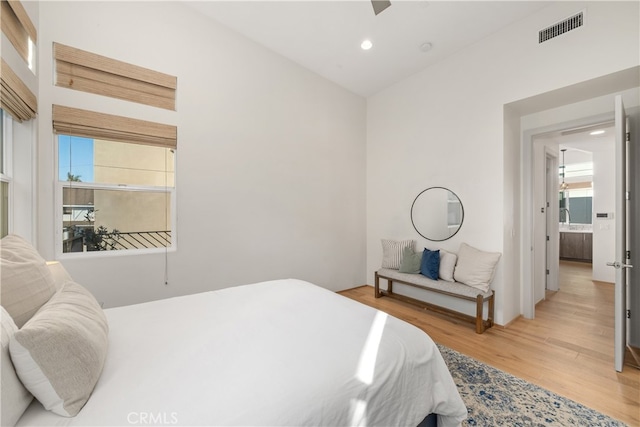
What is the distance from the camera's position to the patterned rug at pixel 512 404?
1630 mm

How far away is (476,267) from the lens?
9.83 ft

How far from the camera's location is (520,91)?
285 centimetres

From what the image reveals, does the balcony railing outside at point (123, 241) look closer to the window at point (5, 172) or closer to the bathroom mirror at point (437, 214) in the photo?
the window at point (5, 172)

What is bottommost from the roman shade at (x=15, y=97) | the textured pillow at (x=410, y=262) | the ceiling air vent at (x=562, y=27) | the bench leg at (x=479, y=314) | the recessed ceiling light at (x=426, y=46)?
the bench leg at (x=479, y=314)

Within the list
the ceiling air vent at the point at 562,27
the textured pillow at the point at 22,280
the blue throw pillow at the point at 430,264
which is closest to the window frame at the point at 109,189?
the textured pillow at the point at 22,280

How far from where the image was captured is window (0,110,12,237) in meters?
1.88

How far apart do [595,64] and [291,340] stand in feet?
11.5

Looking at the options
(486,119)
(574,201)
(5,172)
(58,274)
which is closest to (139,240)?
(5,172)

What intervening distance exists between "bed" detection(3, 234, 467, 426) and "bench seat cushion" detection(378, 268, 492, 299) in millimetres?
1835

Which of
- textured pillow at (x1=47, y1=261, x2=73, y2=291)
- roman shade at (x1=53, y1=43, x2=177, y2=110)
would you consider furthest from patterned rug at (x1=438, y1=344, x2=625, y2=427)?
roman shade at (x1=53, y1=43, x2=177, y2=110)

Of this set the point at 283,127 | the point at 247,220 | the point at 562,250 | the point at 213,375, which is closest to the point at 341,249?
the point at 247,220

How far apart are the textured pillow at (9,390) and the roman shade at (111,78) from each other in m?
2.30

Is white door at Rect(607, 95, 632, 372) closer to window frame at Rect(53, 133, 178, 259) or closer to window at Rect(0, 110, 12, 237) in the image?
window frame at Rect(53, 133, 178, 259)

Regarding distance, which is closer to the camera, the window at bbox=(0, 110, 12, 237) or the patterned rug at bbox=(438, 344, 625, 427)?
the patterned rug at bbox=(438, 344, 625, 427)
